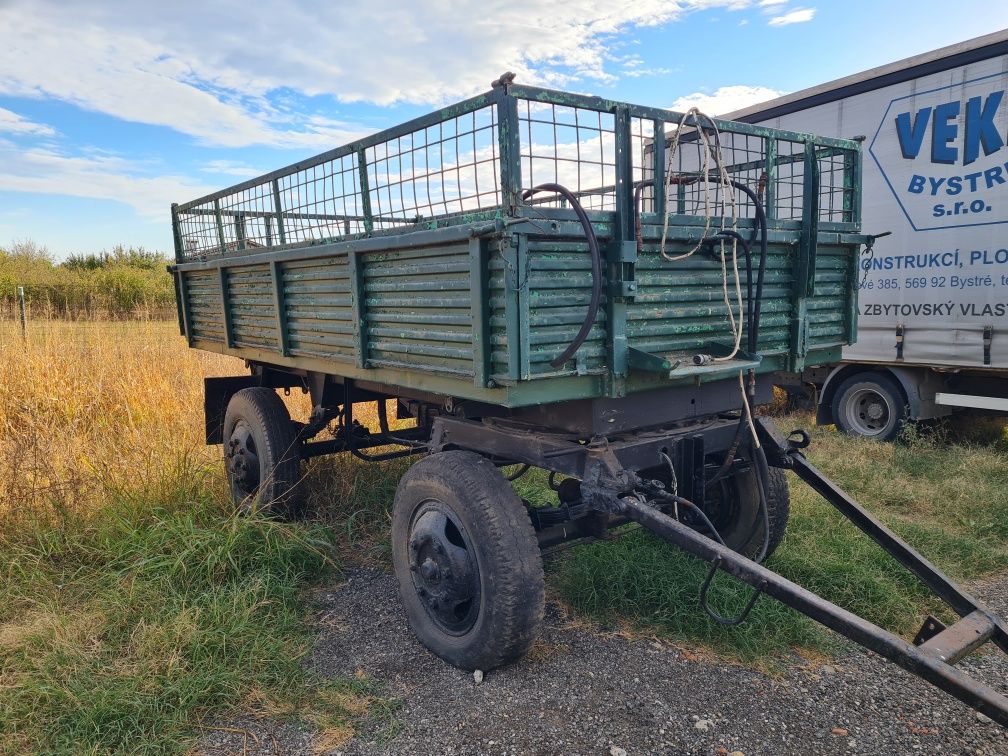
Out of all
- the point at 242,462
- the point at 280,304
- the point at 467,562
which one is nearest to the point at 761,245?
the point at 467,562

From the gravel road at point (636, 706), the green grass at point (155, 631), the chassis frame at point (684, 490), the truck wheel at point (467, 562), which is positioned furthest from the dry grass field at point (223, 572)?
the chassis frame at point (684, 490)

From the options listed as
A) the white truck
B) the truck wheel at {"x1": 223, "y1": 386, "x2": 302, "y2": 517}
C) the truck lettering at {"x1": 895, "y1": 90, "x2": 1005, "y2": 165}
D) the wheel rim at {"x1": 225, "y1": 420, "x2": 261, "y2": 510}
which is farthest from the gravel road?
the truck lettering at {"x1": 895, "y1": 90, "x2": 1005, "y2": 165}

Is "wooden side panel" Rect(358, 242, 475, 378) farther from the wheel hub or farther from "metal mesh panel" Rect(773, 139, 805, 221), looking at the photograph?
the wheel hub

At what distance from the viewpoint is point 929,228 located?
6270 mm

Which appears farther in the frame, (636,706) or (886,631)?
(636,706)

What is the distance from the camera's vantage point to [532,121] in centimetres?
256

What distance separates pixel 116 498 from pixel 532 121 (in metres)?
3.55

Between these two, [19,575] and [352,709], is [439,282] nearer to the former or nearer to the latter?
[352,709]

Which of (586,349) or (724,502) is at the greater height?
(586,349)

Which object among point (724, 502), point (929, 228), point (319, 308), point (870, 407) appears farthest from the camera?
point (870, 407)

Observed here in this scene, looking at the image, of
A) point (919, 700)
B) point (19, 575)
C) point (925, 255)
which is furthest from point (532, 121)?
point (925, 255)

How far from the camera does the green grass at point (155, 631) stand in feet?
8.73

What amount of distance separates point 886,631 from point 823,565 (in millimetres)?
1431

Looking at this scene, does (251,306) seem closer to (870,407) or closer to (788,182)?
(788,182)
